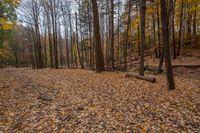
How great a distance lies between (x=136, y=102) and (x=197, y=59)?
1764 centimetres

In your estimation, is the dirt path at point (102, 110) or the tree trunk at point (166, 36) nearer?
the dirt path at point (102, 110)

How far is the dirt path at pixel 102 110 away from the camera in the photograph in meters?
5.62

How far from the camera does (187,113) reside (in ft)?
21.7

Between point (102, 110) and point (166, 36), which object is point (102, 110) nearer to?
point (102, 110)

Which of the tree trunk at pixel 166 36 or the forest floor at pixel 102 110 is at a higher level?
the tree trunk at pixel 166 36

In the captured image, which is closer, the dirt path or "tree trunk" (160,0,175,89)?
the dirt path

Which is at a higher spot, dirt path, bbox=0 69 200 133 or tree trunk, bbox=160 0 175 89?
tree trunk, bbox=160 0 175 89

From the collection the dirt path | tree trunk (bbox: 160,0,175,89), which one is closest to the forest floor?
the dirt path

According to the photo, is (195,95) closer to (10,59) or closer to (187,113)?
(187,113)

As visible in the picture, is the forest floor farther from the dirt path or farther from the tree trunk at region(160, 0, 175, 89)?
the tree trunk at region(160, 0, 175, 89)

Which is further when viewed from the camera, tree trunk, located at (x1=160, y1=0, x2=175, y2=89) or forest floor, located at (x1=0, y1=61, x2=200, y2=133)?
tree trunk, located at (x1=160, y1=0, x2=175, y2=89)

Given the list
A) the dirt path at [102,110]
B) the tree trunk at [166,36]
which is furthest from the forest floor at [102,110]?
the tree trunk at [166,36]

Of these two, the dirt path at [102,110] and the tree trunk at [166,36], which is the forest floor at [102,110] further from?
the tree trunk at [166,36]

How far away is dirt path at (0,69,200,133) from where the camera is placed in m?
5.62
